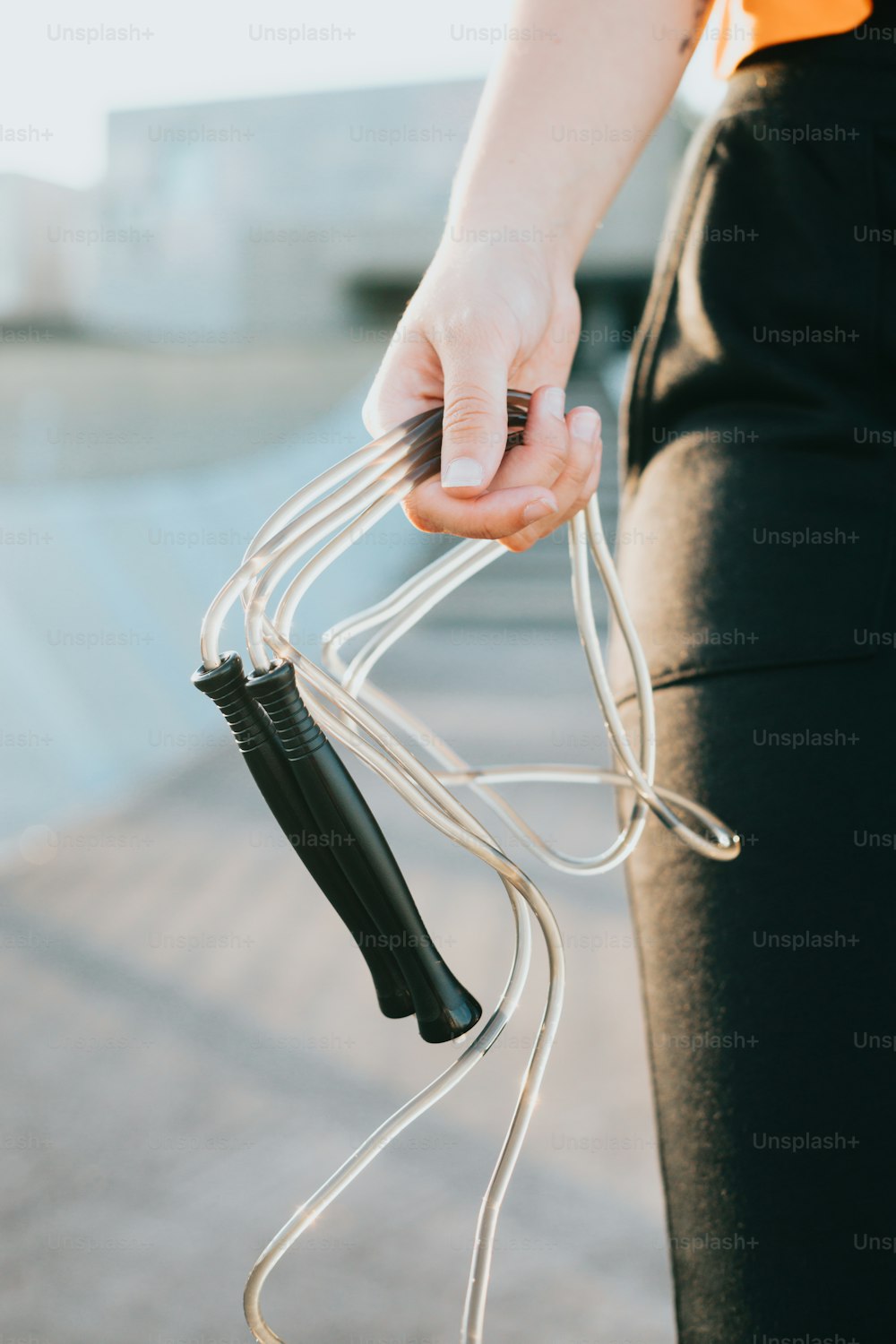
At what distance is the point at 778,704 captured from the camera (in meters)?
0.53

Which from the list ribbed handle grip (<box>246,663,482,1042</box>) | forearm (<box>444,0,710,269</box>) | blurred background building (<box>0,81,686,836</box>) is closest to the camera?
ribbed handle grip (<box>246,663,482,1042</box>)

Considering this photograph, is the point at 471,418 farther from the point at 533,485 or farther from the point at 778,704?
the point at 778,704

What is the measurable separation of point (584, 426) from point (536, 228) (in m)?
0.12

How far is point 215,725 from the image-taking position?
3191mm

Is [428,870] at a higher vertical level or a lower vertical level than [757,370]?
lower

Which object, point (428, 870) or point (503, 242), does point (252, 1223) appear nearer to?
point (428, 870)

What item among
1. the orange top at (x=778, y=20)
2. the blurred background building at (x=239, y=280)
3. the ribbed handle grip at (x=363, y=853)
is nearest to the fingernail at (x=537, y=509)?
the ribbed handle grip at (x=363, y=853)

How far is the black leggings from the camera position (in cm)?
49

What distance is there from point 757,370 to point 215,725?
2.77 m

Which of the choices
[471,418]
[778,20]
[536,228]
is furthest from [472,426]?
[778,20]

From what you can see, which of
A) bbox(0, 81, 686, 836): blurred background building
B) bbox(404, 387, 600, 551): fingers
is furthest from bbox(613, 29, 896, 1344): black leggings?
bbox(0, 81, 686, 836): blurred background building

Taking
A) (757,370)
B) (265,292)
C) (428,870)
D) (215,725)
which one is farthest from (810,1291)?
(265,292)

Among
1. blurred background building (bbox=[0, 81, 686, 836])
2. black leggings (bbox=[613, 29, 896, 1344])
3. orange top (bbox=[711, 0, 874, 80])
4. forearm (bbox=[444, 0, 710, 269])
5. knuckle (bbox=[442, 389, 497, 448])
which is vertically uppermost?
orange top (bbox=[711, 0, 874, 80])

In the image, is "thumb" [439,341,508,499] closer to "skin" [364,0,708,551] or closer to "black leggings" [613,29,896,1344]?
"skin" [364,0,708,551]
